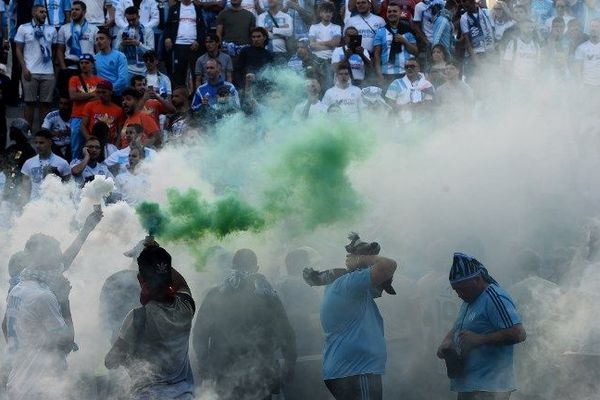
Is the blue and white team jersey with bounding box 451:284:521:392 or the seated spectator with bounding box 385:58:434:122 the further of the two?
the seated spectator with bounding box 385:58:434:122

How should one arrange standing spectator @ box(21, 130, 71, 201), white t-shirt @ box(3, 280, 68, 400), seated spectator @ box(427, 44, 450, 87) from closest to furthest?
white t-shirt @ box(3, 280, 68, 400), standing spectator @ box(21, 130, 71, 201), seated spectator @ box(427, 44, 450, 87)

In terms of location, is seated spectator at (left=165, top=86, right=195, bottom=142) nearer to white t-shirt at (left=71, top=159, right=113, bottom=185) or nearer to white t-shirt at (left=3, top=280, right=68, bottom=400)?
white t-shirt at (left=71, top=159, right=113, bottom=185)

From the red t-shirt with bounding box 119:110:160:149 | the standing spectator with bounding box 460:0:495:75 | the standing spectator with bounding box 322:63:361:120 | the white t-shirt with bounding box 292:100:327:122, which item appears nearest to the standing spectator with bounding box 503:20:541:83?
the standing spectator with bounding box 460:0:495:75

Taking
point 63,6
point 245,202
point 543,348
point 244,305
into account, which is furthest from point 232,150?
point 63,6

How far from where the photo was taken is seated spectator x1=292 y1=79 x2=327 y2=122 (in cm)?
1080

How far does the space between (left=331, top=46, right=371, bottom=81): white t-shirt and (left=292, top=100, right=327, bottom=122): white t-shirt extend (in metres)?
1.65

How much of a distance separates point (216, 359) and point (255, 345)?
277 millimetres

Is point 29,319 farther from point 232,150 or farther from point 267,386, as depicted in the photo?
point 232,150

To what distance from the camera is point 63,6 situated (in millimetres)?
14156

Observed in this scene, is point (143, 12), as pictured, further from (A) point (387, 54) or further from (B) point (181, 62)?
(A) point (387, 54)

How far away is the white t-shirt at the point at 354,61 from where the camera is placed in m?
13.3

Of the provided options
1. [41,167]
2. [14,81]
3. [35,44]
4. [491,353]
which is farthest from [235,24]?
[491,353]

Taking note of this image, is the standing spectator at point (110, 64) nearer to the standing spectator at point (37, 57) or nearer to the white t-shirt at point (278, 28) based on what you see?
the standing spectator at point (37, 57)

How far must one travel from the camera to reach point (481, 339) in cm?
695
